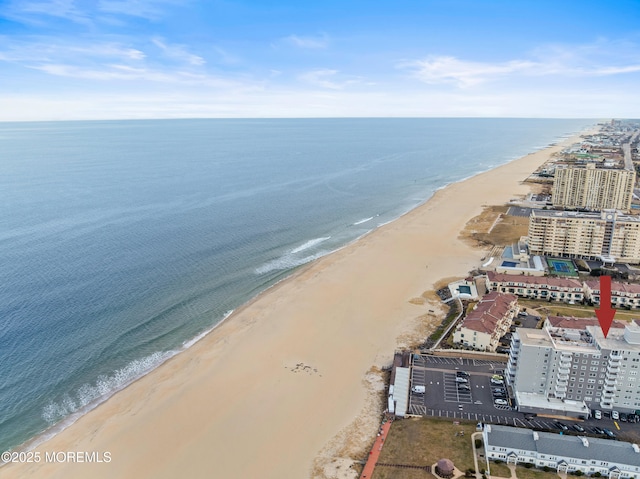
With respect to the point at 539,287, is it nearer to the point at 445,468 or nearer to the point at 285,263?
the point at 445,468

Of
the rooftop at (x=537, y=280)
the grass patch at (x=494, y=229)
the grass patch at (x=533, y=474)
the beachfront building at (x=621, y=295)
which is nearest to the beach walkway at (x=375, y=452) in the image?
the grass patch at (x=533, y=474)

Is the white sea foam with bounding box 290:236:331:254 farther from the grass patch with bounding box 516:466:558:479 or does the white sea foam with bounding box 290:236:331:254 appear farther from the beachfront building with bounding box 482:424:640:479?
the grass patch with bounding box 516:466:558:479

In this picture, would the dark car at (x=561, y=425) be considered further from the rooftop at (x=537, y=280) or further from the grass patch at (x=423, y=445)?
the rooftop at (x=537, y=280)

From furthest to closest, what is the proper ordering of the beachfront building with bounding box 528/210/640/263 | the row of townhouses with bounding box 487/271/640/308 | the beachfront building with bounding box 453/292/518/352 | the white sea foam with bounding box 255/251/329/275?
the beachfront building with bounding box 528/210/640/263 < the white sea foam with bounding box 255/251/329/275 < the row of townhouses with bounding box 487/271/640/308 < the beachfront building with bounding box 453/292/518/352

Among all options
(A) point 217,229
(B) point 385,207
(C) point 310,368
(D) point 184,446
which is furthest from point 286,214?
(D) point 184,446

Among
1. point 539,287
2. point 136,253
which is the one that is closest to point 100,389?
point 136,253

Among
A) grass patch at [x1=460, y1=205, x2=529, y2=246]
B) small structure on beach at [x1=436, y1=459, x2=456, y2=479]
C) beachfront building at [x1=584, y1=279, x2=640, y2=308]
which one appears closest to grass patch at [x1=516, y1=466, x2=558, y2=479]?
small structure on beach at [x1=436, y1=459, x2=456, y2=479]
